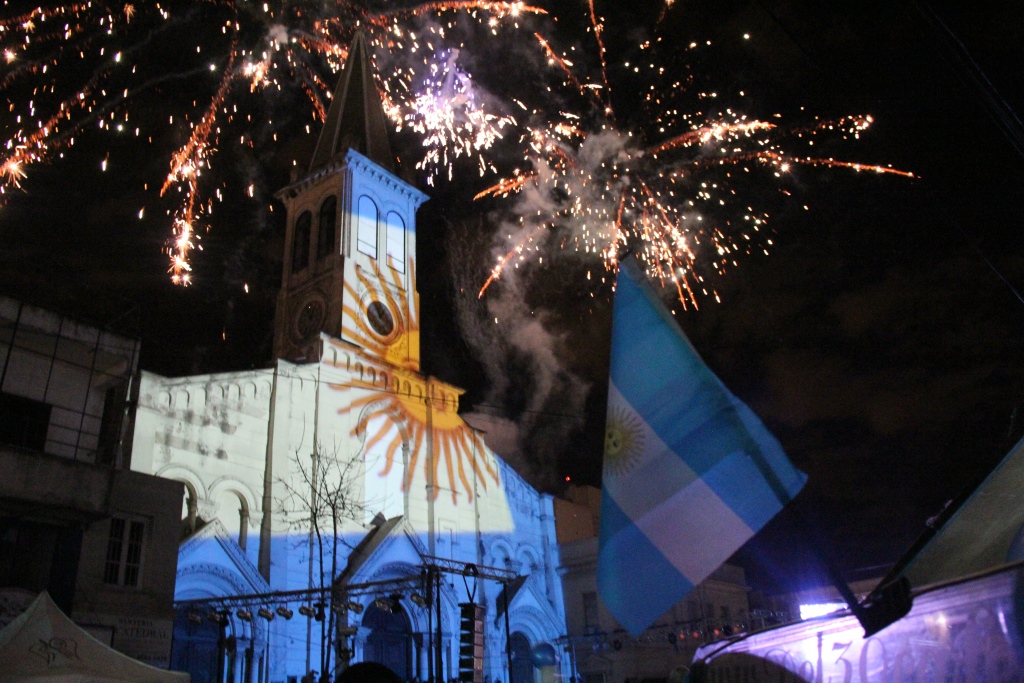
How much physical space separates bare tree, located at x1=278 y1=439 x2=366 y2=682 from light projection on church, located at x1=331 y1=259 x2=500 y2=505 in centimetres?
151

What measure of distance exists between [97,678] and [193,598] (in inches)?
403

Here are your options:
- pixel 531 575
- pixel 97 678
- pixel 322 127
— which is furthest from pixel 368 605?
pixel 322 127

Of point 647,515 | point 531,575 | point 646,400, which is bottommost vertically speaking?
point 647,515

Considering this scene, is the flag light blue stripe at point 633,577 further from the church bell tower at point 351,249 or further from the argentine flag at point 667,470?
the church bell tower at point 351,249

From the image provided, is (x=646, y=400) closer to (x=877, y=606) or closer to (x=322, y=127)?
(x=877, y=606)

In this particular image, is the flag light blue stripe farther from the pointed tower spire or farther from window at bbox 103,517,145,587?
A: the pointed tower spire

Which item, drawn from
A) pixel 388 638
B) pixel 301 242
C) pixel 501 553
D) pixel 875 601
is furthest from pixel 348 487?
pixel 875 601

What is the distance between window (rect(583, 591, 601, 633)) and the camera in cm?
3144

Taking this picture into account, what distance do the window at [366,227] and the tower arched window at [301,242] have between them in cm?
235

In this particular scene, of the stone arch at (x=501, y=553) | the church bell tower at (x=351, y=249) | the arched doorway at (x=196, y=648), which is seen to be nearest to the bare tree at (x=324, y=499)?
the arched doorway at (x=196, y=648)

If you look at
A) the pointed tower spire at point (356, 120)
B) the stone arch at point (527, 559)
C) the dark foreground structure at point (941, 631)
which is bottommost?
the dark foreground structure at point (941, 631)

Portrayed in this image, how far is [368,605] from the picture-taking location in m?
24.1

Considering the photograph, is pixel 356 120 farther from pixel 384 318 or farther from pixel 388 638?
pixel 388 638

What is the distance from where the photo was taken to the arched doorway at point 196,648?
2030 cm
